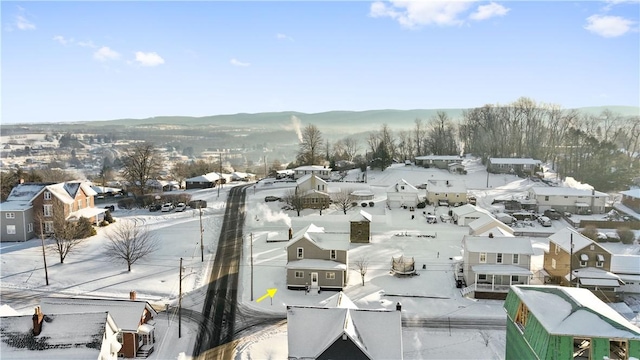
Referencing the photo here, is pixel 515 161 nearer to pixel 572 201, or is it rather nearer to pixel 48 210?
pixel 572 201

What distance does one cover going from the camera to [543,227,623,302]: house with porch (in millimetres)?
35656

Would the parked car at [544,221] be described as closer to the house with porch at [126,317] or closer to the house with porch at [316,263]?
the house with porch at [316,263]

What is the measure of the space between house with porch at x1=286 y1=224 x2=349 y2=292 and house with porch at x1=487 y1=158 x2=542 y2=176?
55624 mm

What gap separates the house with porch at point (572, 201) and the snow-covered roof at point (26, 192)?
59988 millimetres

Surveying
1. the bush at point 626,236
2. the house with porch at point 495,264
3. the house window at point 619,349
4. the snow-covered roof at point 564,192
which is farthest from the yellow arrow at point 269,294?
the snow-covered roof at point 564,192

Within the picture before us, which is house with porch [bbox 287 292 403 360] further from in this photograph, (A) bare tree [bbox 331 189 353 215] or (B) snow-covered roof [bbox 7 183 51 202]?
(B) snow-covered roof [bbox 7 183 51 202]

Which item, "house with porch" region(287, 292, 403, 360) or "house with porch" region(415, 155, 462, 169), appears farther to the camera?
"house with porch" region(415, 155, 462, 169)

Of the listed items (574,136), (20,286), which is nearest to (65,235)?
(20,286)

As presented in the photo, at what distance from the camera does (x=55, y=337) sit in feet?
66.7

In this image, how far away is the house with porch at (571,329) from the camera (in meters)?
19.0

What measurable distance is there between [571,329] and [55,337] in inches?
846

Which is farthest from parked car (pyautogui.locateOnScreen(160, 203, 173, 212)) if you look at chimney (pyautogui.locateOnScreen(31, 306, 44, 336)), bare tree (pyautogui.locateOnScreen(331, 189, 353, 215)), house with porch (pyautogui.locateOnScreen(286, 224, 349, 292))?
chimney (pyautogui.locateOnScreen(31, 306, 44, 336))

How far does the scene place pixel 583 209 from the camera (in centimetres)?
6119

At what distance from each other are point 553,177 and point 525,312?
68.1 meters
